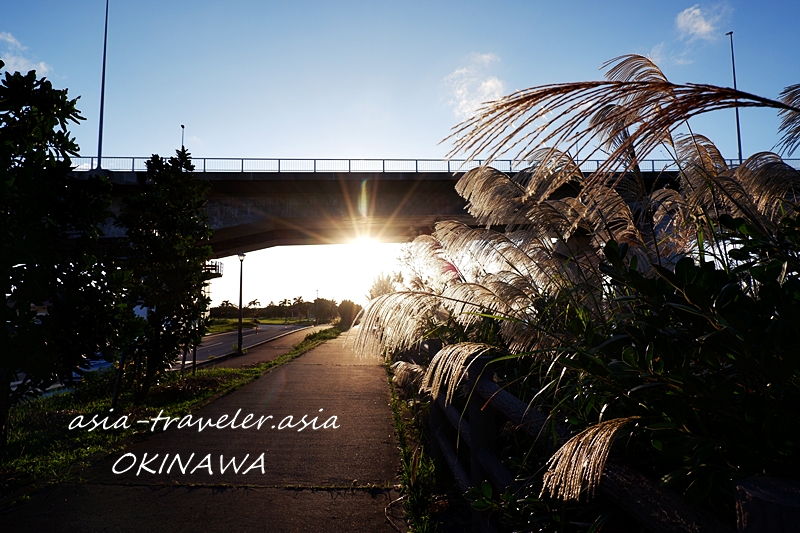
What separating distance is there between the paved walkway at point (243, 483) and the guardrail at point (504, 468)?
755mm

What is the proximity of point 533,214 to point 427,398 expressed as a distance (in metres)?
3.78

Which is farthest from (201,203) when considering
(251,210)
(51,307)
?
(251,210)

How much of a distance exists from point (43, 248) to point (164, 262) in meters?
5.21

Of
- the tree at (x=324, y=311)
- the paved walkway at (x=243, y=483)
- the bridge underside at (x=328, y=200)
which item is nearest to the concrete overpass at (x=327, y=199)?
Result: the bridge underside at (x=328, y=200)

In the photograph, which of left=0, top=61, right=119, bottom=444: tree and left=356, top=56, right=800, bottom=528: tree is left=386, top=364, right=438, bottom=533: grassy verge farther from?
left=0, top=61, right=119, bottom=444: tree

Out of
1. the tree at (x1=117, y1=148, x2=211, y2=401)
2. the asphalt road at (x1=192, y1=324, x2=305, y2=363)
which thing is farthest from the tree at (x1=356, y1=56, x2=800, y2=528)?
the asphalt road at (x1=192, y1=324, x2=305, y2=363)

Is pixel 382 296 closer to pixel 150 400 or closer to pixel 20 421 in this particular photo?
pixel 20 421

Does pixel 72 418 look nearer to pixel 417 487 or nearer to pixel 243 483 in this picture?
pixel 243 483

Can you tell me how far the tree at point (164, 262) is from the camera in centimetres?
1001

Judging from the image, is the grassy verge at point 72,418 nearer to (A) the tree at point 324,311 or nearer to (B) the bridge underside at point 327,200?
(B) the bridge underside at point 327,200

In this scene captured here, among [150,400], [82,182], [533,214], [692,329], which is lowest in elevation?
[150,400]

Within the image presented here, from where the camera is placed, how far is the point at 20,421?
8.25m

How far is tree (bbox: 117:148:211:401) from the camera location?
10.0 meters

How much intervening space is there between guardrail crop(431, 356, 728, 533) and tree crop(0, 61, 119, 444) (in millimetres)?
3904
